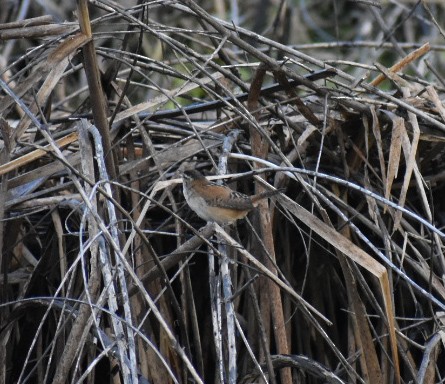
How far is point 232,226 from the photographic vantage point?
327 cm

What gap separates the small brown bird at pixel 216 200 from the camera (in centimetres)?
297

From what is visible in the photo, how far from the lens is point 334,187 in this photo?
10.8 ft

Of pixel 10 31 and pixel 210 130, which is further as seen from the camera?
pixel 210 130

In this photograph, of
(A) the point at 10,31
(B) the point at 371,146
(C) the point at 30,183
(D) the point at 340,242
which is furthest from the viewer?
(B) the point at 371,146

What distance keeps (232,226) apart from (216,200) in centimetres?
32

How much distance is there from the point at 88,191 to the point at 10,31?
2.18ft

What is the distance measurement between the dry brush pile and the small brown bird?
0.24ft

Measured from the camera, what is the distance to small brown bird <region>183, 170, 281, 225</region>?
2.97 m

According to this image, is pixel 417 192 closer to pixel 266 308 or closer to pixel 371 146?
pixel 371 146

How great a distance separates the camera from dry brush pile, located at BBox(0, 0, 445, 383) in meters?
A: 2.87

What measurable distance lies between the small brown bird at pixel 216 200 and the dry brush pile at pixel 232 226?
0.24ft

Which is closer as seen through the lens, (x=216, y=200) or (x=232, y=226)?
(x=216, y=200)

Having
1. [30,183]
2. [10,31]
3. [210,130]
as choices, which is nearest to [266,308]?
[210,130]

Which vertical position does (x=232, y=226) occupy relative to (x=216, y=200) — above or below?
below
